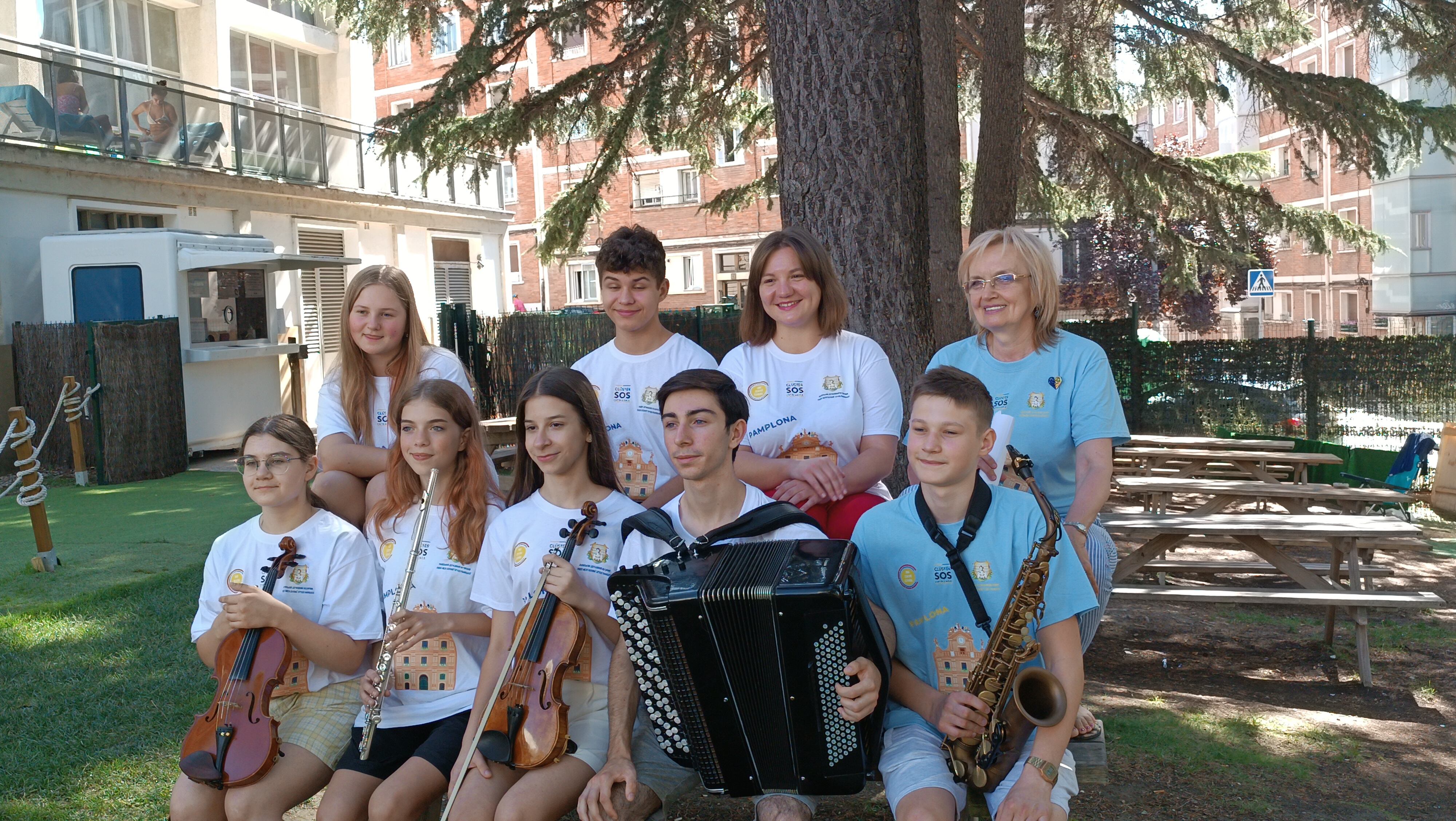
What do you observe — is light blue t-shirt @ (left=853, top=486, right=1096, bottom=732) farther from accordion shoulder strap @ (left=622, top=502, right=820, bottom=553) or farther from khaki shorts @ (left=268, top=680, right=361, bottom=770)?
khaki shorts @ (left=268, top=680, right=361, bottom=770)

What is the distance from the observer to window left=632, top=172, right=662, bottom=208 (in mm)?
40969

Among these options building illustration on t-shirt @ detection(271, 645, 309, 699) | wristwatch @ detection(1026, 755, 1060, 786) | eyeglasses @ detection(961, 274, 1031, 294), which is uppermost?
eyeglasses @ detection(961, 274, 1031, 294)

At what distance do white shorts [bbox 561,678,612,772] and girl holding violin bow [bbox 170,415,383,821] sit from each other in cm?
70

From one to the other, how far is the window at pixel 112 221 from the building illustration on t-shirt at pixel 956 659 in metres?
15.6

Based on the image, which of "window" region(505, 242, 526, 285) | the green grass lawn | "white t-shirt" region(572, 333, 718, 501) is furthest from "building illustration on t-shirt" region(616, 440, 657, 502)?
"window" region(505, 242, 526, 285)

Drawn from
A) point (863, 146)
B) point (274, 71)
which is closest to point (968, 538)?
point (863, 146)

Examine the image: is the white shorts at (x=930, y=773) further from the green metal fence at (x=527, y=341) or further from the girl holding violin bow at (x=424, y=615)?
the green metal fence at (x=527, y=341)

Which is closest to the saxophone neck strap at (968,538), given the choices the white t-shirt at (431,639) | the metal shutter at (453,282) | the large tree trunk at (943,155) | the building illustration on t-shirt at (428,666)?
the white t-shirt at (431,639)

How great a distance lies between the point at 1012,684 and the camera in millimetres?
2959

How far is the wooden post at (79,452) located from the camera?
1223 centimetres

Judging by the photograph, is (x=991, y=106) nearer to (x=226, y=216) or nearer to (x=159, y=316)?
(x=159, y=316)

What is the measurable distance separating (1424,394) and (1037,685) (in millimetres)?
14766

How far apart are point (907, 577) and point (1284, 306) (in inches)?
1849

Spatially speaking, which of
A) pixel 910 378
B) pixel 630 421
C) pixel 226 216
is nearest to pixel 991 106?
pixel 910 378
